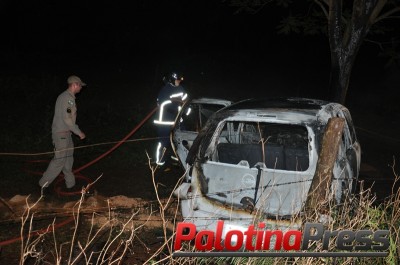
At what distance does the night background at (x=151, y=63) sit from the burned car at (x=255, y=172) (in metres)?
4.90

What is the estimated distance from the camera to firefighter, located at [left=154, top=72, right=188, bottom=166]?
7.51 m

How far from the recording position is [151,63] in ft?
72.2

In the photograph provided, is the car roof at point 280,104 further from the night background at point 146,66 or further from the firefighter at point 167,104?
the night background at point 146,66

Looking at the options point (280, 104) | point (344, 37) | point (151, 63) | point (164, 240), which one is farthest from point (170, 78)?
point (151, 63)

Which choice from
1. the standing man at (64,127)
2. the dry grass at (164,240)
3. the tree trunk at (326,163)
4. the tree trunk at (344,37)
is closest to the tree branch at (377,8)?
the tree trunk at (344,37)

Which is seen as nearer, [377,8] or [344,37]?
[377,8]

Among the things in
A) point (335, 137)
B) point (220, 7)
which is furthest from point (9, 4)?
point (335, 137)

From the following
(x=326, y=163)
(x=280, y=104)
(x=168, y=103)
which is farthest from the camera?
(x=168, y=103)

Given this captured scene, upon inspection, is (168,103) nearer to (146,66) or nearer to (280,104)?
(280,104)

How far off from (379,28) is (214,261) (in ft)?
29.5

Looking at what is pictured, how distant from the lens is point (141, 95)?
17188 millimetres

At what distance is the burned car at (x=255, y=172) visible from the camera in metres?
4.38

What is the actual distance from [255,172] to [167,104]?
3.27m

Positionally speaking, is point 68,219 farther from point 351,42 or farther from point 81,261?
point 351,42
